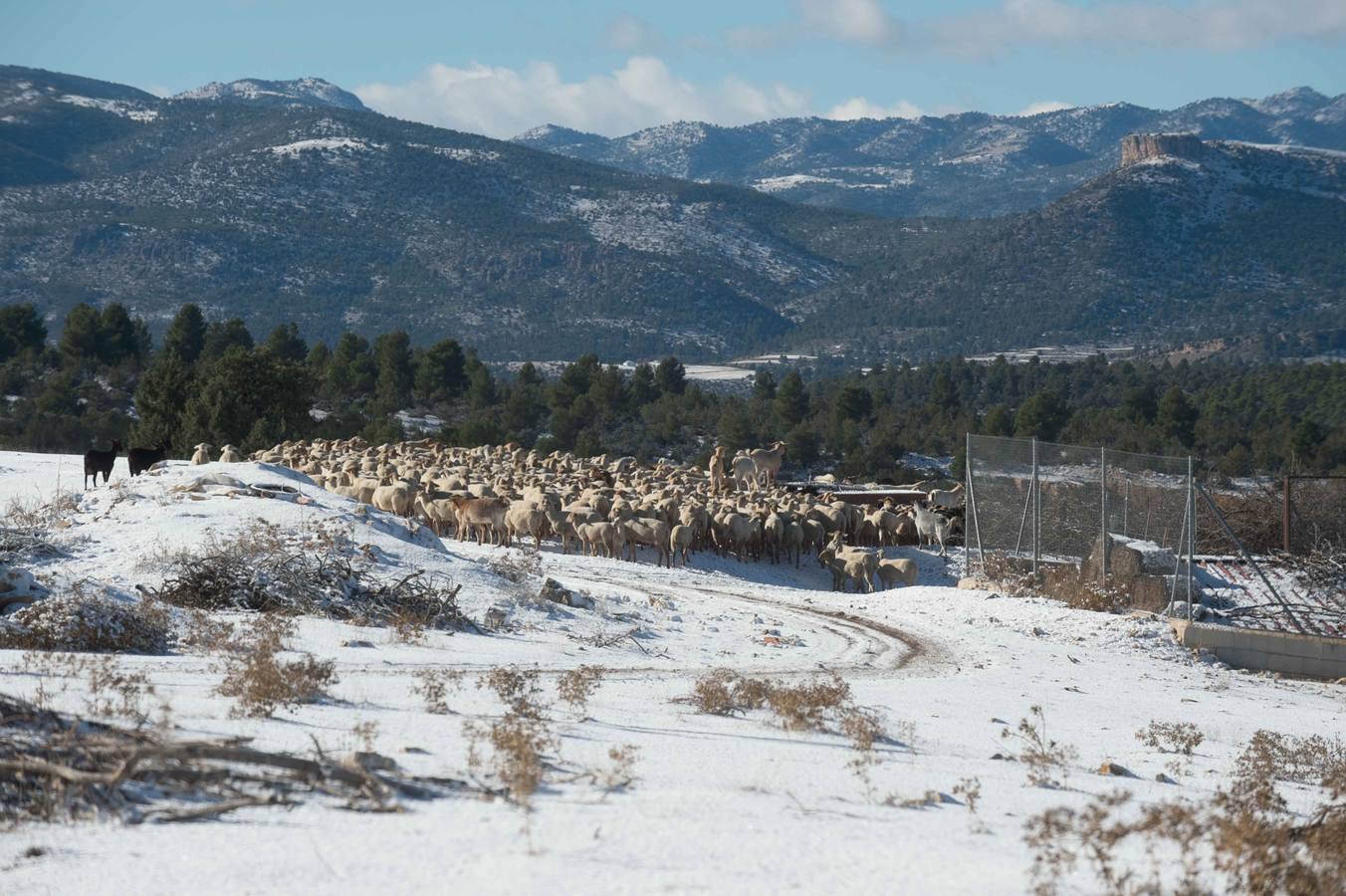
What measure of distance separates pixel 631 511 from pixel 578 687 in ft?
59.4

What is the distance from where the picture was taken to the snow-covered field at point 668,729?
6785 mm

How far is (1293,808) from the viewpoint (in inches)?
395

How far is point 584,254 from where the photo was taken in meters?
176

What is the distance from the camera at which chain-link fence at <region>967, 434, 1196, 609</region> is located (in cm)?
2100

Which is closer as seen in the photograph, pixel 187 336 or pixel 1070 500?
pixel 1070 500

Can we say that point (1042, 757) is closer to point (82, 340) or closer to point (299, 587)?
point (299, 587)

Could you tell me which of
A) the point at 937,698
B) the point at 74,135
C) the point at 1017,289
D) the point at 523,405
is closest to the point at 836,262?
the point at 1017,289

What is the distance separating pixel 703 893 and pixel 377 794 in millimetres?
1824

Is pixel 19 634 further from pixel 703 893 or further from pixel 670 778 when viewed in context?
pixel 703 893

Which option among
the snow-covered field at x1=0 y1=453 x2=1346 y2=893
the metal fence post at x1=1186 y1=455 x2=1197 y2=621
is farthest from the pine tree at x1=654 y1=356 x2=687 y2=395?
the metal fence post at x1=1186 y1=455 x2=1197 y2=621

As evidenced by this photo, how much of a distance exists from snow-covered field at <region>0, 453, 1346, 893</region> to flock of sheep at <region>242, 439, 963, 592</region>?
5.23m

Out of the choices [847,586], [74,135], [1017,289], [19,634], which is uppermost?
[74,135]

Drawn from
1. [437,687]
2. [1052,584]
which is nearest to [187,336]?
[1052,584]

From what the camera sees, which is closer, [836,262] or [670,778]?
[670,778]
